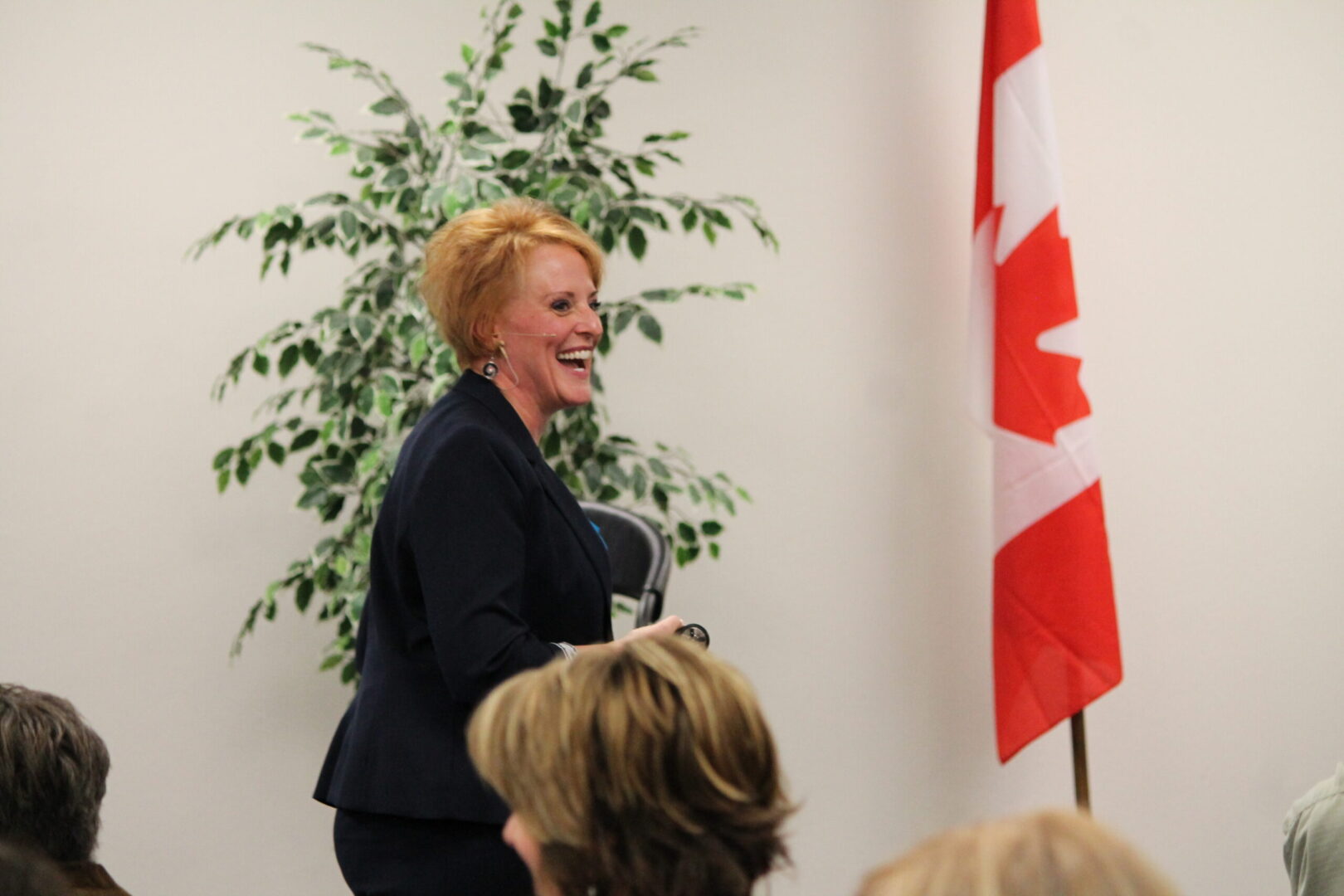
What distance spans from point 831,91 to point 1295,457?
5.07 feet

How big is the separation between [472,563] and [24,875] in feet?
2.90

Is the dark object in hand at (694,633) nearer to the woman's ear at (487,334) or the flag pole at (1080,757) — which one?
the woman's ear at (487,334)

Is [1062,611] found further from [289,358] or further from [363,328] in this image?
[289,358]

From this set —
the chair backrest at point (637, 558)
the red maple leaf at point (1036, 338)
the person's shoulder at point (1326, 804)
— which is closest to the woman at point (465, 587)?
the chair backrest at point (637, 558)

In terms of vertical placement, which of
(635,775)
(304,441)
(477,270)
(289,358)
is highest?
(477,270)

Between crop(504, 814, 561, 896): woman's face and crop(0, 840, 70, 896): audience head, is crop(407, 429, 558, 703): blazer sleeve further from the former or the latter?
crop(0, 840, 70, 896): audience head

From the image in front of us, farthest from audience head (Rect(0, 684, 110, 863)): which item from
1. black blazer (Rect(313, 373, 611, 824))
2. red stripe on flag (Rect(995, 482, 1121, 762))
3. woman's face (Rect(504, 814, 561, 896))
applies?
red stripe on flag (Rect(995, 482, 1121, 762))

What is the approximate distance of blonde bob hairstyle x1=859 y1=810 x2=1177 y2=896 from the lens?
0.71m

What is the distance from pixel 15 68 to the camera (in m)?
3.24

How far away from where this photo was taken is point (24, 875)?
87 cm

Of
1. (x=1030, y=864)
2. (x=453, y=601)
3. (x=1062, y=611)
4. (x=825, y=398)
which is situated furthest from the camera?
(x=825, y=398)

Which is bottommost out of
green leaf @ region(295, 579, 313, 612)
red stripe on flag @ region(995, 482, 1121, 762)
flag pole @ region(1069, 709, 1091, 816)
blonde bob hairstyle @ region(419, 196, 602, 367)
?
flag pole @ region(1069, 709, 1091, 816)

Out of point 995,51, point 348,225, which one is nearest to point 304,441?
point 348,225

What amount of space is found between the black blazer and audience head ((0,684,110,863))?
0.38m
